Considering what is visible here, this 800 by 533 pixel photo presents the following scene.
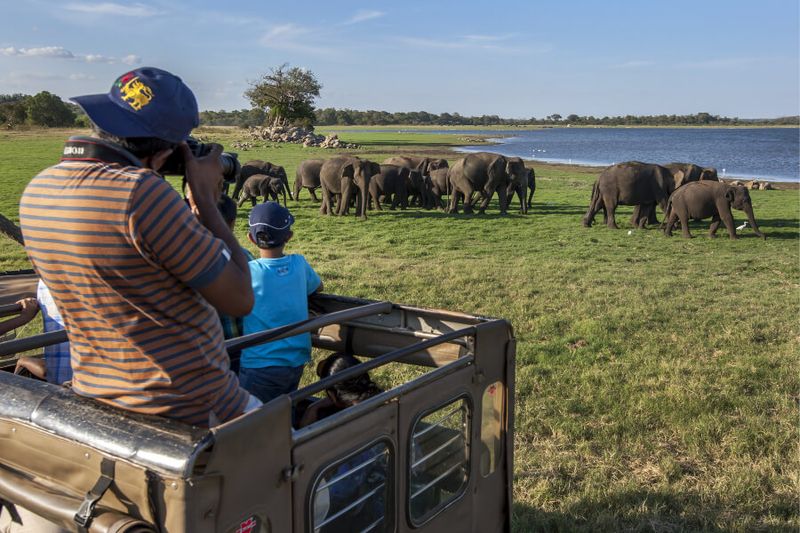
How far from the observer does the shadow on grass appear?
4.42m

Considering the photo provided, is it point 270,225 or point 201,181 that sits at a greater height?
point 201,181

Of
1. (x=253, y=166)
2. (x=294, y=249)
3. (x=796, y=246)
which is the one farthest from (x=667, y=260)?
(x=253, y=166)

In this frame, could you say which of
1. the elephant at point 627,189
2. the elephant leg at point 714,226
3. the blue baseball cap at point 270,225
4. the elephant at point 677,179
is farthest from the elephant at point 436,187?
the blue baseball cap at point 270,225

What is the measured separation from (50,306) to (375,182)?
1978cm

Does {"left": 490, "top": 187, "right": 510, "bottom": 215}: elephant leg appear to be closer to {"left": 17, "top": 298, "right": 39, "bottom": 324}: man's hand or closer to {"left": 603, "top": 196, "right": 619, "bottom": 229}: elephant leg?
{"left": 603, "top": 196, "right": 619, "bottom": 229}: elephant leg

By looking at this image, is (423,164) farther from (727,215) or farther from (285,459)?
(285,459)

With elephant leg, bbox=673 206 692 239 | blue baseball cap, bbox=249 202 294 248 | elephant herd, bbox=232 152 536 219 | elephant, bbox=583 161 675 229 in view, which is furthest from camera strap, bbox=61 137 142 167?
elephant herd, bbox=232 152 536 219

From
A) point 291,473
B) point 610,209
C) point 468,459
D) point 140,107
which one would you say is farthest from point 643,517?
point 610,209

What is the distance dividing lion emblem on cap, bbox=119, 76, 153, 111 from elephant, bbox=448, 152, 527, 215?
2079 cm

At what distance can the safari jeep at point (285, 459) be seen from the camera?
75.2 inches

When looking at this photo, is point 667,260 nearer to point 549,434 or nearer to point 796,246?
point 796,246

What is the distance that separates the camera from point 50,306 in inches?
147

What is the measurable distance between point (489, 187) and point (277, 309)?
65.0 ft

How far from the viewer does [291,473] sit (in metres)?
2.17
